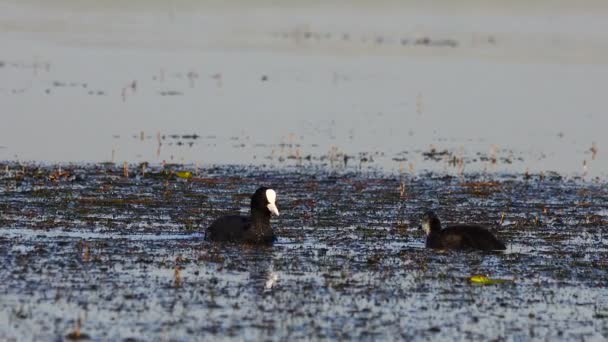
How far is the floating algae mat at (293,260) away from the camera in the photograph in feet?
38.0

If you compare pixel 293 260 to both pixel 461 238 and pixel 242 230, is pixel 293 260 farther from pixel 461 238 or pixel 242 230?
pixel 461 238

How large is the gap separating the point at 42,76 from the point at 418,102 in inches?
388

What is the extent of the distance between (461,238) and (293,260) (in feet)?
6.95

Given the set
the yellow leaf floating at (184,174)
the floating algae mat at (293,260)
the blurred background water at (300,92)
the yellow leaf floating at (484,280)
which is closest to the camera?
the floating algae mat at (293,260)

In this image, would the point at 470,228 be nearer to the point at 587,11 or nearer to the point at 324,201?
the point at 324,201

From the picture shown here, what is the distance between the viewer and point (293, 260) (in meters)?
14.7

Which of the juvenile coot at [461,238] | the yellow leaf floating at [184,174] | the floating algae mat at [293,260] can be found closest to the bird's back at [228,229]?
the floating algae mat at [293,260]

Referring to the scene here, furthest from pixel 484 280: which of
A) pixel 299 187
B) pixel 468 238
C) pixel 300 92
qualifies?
pixel 300 92

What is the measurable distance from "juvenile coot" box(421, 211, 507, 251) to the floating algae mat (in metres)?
0.21

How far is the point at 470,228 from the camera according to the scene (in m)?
15.8

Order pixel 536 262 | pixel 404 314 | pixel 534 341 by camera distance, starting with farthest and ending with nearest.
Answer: pixel 536 262
pixel 404 314
pixel 534 341

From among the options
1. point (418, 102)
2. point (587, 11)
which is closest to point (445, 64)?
point (418, 102)

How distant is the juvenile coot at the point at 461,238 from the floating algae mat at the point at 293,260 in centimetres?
21

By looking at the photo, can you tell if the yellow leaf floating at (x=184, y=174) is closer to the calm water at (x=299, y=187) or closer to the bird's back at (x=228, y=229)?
the calm water at (x=299, y=187)
